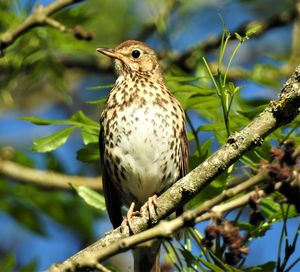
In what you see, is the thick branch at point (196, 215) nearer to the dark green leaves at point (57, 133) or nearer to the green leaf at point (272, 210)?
the green leaf at point (272, 210)

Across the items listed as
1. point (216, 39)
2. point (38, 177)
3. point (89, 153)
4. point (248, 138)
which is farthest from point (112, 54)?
point (248, 138)

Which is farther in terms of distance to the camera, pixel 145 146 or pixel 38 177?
pixel 38 177

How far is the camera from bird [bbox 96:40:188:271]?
5145 mm

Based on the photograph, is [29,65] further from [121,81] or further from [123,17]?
[123,17]

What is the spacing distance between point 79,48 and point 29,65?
0.61m

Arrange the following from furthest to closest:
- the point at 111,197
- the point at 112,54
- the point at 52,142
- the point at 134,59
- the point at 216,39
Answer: the point at 216,39, the point at 134,59, the point at 112,54, the point at 111,197, the point at 52,142

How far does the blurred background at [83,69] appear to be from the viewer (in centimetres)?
575

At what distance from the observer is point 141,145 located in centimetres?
514

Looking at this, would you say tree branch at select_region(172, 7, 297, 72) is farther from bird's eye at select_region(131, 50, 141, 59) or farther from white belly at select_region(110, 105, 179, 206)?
white belly at select_region(110, 105, 179, 206)

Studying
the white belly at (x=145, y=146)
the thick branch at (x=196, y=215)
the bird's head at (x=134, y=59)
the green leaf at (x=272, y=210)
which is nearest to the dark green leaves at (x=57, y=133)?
the white belly at (x=145, y=146)

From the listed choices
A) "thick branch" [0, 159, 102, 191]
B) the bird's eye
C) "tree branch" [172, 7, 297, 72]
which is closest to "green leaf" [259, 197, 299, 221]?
the bird's eye

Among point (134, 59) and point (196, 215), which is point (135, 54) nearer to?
point (134, 59)

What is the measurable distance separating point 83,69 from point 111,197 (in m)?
3.02

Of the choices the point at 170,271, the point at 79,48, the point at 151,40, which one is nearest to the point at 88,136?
the point at 170,271
